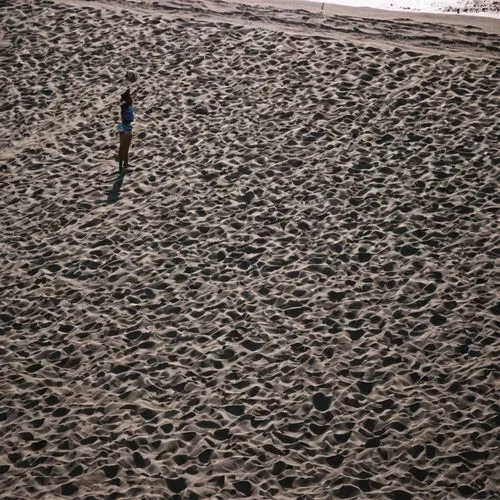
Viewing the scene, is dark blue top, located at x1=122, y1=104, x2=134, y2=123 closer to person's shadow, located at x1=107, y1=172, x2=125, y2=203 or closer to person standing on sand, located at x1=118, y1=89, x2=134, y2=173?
person standing on sand, located at x1=118, y1=89, x2=134, y2=173

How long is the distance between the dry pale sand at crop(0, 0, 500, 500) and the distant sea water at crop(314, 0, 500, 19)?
0.72 meters

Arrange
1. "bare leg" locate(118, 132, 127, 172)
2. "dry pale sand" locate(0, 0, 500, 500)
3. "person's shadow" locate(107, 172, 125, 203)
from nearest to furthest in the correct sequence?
"dry pale sand" locate(0, 0, 500, 500)
"person's shadow" locate(107, 172, 125, 203)
"bare leg" locate(118, 132, 127, 172)

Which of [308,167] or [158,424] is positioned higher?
[308,167]

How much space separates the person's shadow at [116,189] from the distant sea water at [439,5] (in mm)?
6306

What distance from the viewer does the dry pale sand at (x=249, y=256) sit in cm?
906

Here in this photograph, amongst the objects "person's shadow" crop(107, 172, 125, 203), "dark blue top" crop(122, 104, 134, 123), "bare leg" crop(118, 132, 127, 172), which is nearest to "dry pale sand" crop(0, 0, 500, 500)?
"person's shadow" crop(107, 172, 125, 203)

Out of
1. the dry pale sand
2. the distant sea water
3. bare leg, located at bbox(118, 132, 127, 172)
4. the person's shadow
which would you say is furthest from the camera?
the distant sea water

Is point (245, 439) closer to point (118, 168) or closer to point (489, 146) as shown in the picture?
point (118, 168)

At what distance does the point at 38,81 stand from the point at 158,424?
767 centimetres

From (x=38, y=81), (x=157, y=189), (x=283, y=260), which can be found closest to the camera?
(x=283, y=260)

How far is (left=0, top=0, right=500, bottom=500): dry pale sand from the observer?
906cm

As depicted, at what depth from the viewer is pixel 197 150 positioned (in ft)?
43.9

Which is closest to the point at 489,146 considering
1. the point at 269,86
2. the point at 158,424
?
the point at 269,86

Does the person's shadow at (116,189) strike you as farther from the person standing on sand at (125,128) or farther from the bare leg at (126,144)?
the bare leg at (126,144)
